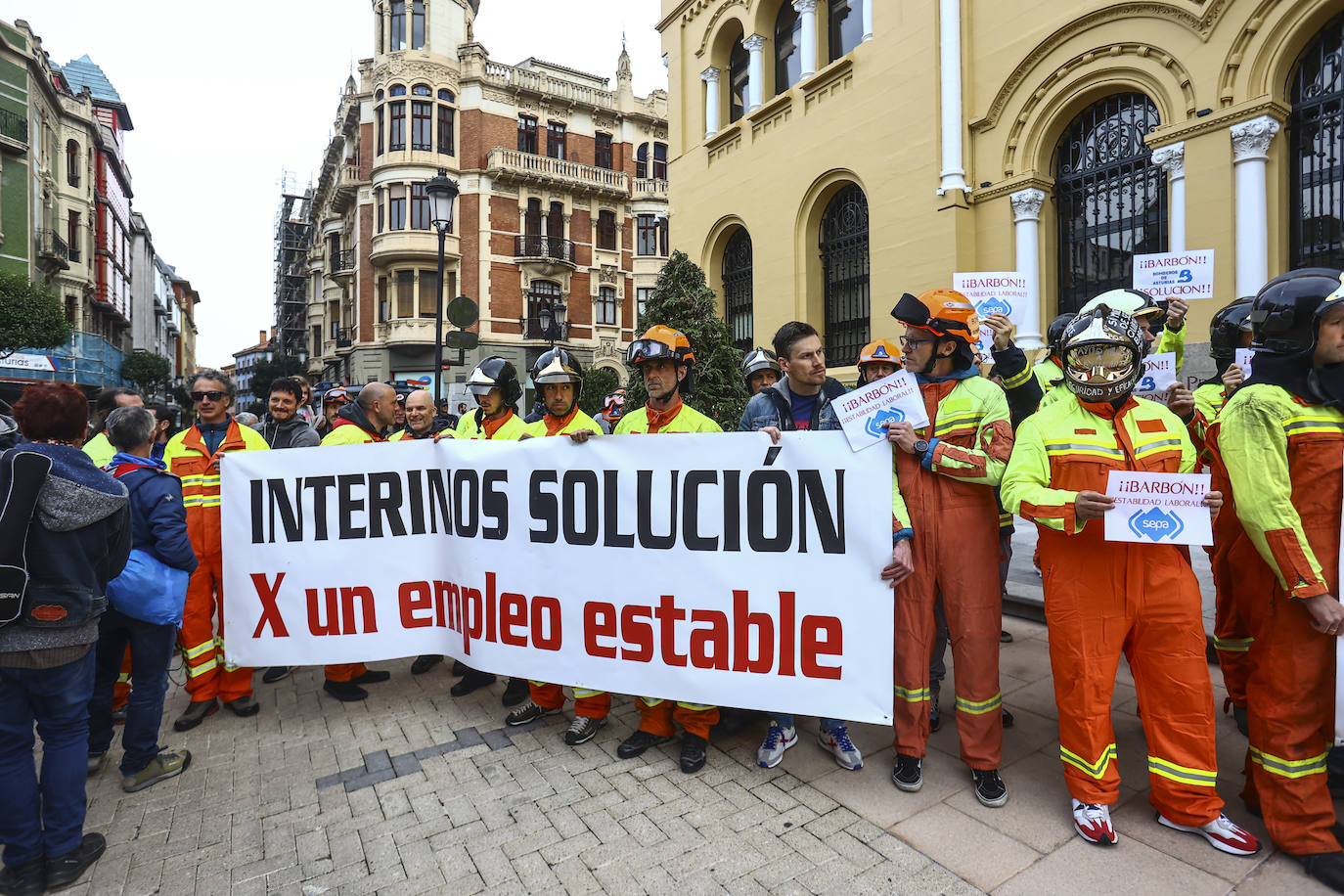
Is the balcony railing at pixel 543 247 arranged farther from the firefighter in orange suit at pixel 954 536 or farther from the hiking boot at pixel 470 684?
the firefighter in orange suit at pixel 954 536

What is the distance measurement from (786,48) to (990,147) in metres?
5.74

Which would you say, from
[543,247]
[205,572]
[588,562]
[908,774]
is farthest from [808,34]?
[543,247]

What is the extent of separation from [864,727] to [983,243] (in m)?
9.31

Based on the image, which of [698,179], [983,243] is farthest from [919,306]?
[698,179]

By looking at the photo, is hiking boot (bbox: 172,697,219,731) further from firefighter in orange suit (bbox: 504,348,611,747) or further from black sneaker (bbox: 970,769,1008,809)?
black sneaker (bbox: 970,769,1008,809)

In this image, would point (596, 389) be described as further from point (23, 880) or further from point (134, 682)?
point (23, 880)

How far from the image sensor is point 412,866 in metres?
2.78

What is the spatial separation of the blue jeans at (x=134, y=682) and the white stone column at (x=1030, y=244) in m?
10.5

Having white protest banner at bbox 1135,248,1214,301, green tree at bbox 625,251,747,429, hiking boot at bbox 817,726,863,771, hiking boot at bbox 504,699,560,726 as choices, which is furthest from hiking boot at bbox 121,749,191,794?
green tree at bbox 625,251,747,429

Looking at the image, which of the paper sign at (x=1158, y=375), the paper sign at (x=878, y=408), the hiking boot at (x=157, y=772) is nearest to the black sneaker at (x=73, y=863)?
the hiking boot at (x=157, y=772)

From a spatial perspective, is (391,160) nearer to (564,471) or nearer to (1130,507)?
(564,471)

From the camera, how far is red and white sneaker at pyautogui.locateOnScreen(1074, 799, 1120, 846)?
271 centimetres

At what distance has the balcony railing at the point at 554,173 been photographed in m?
31.9

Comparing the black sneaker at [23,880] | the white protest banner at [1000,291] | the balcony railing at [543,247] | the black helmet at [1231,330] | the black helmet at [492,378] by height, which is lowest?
the black sneaker at [23,880]
